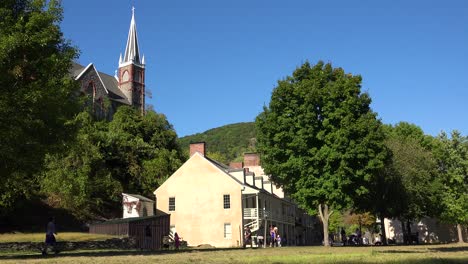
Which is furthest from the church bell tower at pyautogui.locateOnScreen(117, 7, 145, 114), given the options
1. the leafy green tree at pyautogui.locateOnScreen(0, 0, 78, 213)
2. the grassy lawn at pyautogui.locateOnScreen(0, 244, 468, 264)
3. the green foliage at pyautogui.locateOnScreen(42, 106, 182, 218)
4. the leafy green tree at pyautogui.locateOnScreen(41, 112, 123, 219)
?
the grassy lawn at pyautogui.locateOnScreen(0, 244, 468, 264)

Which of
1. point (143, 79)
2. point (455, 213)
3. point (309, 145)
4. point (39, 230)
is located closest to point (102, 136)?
point (39, 230)

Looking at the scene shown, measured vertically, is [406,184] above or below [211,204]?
above

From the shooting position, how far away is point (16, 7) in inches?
846

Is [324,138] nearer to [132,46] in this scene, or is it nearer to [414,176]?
[414,176]

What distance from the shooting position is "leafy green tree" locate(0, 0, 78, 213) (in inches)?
738

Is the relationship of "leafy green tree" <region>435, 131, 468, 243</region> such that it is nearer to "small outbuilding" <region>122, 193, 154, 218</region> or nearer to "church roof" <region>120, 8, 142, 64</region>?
"small outbuilding" <region>122, 193, 154, 218</region>

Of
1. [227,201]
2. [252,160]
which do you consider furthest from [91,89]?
[227,201]

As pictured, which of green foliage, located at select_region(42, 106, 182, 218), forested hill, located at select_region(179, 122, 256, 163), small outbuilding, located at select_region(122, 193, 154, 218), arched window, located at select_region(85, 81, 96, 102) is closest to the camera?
small outbuilding, located at select_region(122, 193, 154, 218)

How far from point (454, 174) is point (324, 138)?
30.1ft

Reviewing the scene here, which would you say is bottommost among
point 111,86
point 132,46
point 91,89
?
point 91,89

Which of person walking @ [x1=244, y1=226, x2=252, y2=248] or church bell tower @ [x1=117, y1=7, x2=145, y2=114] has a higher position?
church bell tower @ [x1=117, y1=7, x2=145, y2=114]

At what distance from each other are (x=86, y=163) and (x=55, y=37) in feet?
89.5

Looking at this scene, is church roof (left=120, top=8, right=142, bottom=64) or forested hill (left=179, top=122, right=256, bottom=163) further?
forested hill (left=179, top=122, right=256, bottom=163)

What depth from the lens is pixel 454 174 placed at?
31906 millimetres
